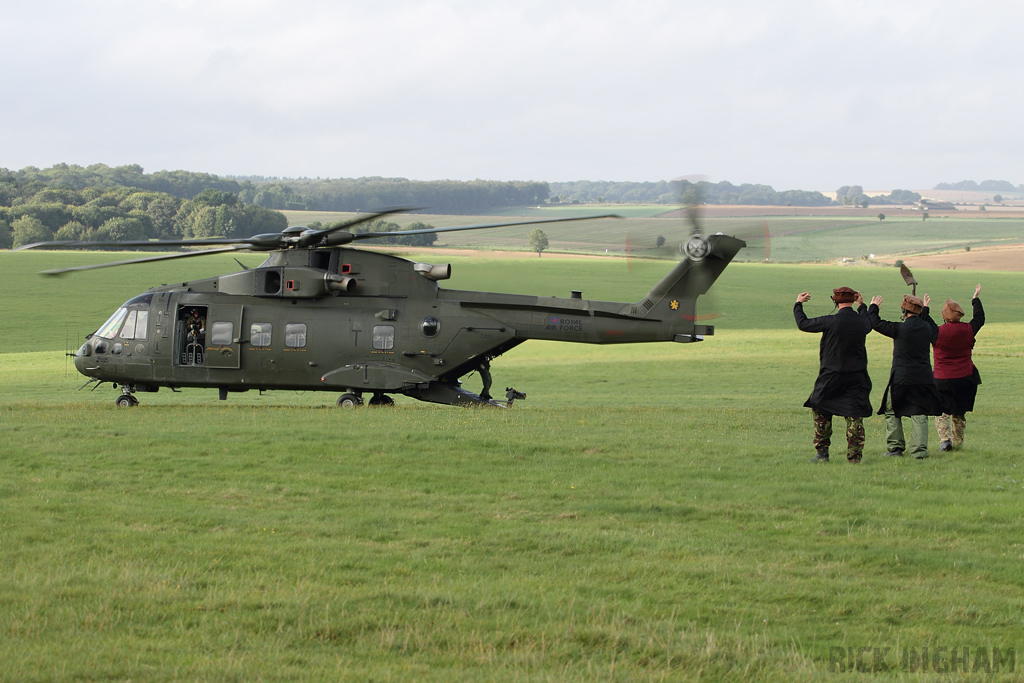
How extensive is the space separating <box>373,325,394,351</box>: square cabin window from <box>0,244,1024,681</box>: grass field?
12.4ft

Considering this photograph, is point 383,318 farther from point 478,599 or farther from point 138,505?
point 478,599

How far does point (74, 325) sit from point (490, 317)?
1687 inches

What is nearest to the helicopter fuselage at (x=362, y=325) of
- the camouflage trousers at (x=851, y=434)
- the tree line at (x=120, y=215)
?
the camouflage trousers at (x=851, y=434)

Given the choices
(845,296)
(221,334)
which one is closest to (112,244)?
(221,334)

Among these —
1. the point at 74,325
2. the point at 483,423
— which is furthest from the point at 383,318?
the point at 74,325

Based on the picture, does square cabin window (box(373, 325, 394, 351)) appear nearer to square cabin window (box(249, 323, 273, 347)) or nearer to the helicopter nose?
square cabin window (box(249, 323, 273, 347))

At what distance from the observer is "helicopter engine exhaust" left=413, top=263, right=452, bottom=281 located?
65.1 ft

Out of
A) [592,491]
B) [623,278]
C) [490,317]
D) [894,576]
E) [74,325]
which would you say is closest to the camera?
[894,576]

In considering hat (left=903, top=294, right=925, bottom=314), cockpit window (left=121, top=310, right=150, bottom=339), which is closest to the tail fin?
hat (left=903, top=294, right=925, bottom=314)

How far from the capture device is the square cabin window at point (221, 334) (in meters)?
20.4

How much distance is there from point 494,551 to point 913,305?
23.6 feet

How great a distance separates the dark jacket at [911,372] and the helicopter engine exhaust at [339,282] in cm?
1127

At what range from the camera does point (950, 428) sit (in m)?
13.4

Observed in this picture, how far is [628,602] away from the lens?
6.62 m
